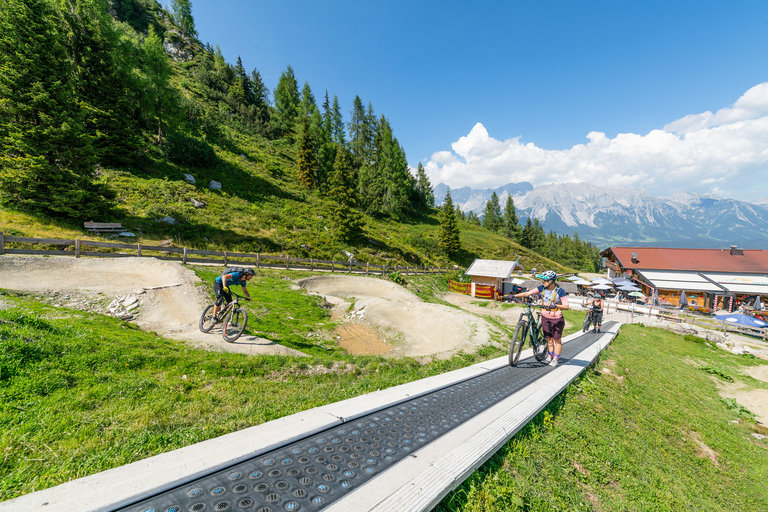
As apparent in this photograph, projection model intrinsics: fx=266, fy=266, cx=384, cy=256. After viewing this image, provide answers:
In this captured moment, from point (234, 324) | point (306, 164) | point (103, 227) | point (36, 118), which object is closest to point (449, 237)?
point (306, 164)

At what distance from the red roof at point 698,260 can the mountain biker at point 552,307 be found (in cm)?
4904

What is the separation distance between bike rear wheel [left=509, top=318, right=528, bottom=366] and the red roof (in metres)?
49.5

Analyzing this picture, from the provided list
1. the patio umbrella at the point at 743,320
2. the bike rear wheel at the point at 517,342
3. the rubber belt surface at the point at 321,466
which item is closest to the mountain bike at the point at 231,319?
the rubber belt surface at the point at 321,466

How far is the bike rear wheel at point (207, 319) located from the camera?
30.9 feet

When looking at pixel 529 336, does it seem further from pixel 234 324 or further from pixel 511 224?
pixel 511 224

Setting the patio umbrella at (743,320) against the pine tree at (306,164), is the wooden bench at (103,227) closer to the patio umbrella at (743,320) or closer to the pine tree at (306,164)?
the pine tree at (306,164)

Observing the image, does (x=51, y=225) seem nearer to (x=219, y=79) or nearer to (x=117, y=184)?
(x=117, y=184)

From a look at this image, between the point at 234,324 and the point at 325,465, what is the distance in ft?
26.3

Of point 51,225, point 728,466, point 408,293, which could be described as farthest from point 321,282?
point 728,466

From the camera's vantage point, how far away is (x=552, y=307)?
23.2 feet

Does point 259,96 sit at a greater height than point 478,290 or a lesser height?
greater

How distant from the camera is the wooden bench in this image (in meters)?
18.7

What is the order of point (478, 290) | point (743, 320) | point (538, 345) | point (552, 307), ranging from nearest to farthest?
1. point (552, 307)
2. point (538, 345)
3. point (743, 320)
4. point (478, 290)

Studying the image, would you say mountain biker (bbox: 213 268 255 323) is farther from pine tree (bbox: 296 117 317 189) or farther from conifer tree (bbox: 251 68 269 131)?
conifer tree (bbox: 251 68 269 131)
